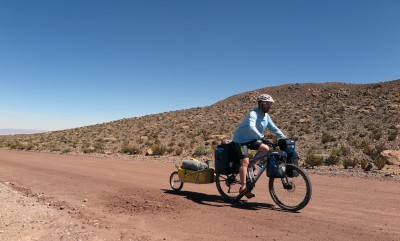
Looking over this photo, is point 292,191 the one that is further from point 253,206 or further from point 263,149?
point 263,149

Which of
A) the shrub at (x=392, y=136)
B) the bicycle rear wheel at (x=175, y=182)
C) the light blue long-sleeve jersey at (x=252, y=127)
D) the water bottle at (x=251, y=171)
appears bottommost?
the bicycle rear wheel at (x=175, y=182)

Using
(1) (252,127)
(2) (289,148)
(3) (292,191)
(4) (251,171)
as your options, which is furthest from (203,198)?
(2) (289,148)

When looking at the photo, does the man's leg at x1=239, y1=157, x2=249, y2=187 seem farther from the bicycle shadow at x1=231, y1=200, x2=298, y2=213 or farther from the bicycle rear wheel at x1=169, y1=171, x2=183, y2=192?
the bicycle rear wheel at x1=169, y1=171, x2=183, y2=192

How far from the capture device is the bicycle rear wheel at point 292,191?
6.54 m

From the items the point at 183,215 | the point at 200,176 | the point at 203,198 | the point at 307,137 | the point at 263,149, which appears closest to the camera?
the point at 183,215

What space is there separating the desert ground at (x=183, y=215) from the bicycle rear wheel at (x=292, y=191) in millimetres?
186

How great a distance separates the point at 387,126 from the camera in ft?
99.7

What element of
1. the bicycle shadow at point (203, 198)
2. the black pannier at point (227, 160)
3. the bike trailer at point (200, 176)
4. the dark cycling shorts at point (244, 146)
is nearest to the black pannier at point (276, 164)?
the dark cycling shorts at point (244, 146)

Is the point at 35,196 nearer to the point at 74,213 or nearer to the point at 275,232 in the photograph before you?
the point at 74,213

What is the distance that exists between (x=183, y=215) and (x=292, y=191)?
2.16 meters

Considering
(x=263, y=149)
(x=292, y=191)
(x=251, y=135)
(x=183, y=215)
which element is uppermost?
(x=251, y=135)

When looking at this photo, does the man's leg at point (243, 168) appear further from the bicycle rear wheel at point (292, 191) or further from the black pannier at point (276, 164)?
the bicycle rear wheel at point (292, 191)

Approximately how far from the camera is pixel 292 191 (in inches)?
271

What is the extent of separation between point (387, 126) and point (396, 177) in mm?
19996
